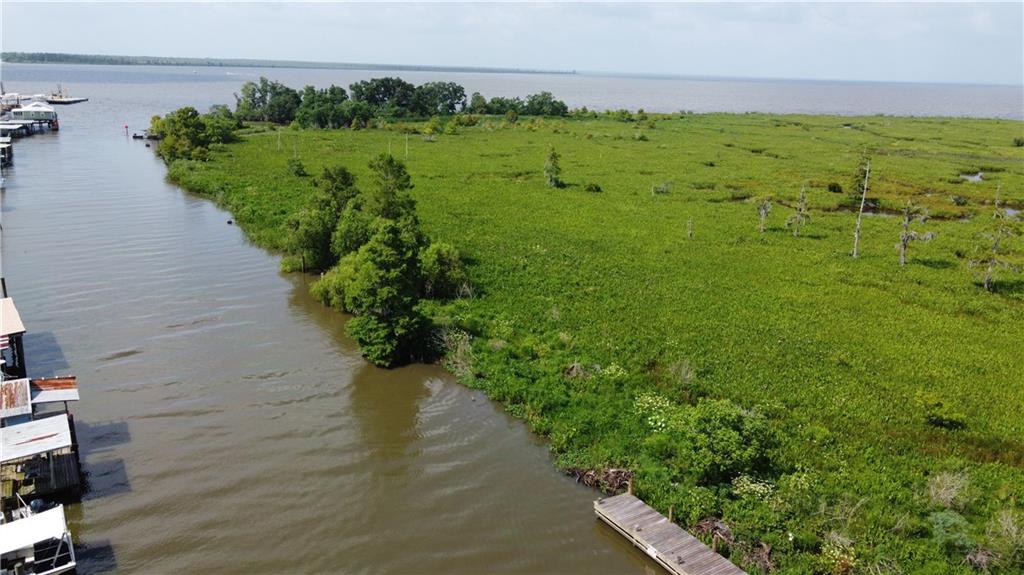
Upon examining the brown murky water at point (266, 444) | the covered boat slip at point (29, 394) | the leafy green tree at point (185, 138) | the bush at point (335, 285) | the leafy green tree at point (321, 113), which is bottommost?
the brown murky water at point (266, 444)

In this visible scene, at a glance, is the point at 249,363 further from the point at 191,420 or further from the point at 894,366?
the point at 894,366

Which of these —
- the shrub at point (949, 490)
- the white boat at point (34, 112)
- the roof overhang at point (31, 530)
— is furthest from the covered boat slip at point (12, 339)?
the white boat at point (34, 112)

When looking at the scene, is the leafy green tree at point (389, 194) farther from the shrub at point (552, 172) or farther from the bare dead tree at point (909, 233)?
the bare dead tree at point (909, 233)

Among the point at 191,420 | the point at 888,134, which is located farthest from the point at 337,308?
the point at 888,134

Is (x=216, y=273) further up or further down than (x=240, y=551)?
further up

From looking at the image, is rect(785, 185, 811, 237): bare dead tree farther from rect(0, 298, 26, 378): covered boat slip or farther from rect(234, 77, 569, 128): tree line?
rect(234, 77, 569, 128): tree line

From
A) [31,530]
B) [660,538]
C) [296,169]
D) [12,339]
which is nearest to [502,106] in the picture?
[296,169]
